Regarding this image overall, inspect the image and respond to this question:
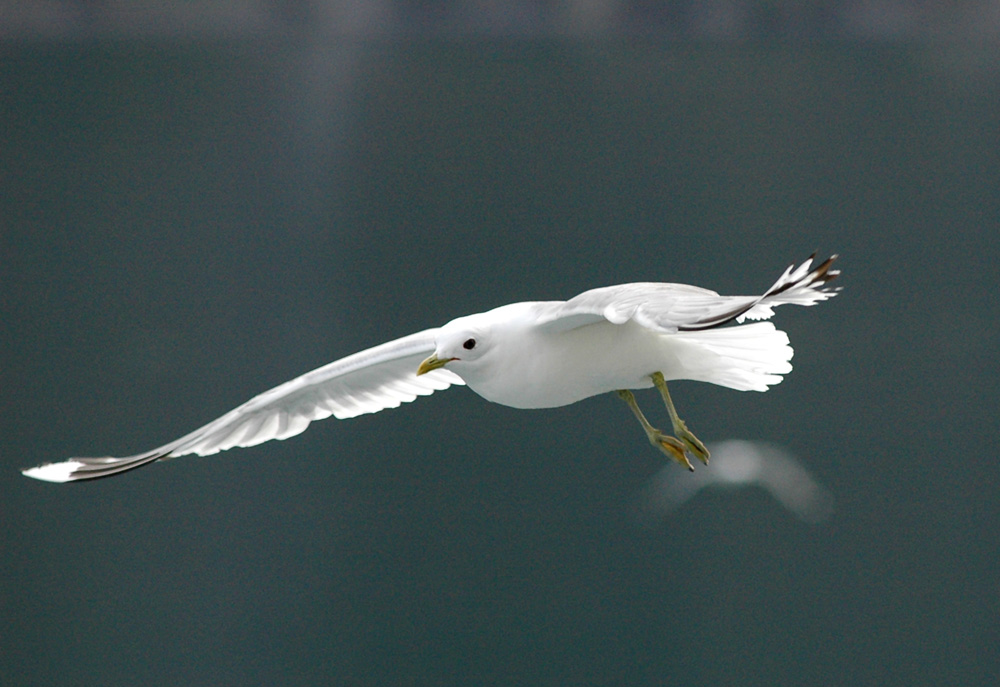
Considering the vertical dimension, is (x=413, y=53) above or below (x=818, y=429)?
above

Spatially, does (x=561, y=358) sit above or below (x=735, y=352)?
above

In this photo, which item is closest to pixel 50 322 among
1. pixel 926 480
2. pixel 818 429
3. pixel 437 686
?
pixel 437 686

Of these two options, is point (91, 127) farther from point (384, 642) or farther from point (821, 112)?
point (821, 112)

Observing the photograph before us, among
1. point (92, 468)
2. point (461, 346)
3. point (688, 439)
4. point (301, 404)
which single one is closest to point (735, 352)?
point (688, 439)

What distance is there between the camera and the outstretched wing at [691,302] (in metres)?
2.24

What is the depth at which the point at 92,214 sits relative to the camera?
290 inches

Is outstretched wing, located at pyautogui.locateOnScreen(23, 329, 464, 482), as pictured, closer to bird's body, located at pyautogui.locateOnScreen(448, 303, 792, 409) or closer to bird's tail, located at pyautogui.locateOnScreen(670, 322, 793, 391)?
bird's body, located at pyautogui.locateOnScreen(448, 303, 792, 409)

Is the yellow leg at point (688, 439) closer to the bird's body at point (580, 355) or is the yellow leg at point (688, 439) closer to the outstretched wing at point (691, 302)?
the bird's body at point (580, 355)

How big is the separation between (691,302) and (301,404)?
6.37 feet

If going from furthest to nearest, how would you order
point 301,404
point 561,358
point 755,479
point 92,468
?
point 755,479 < point 301,404 < point 92,468 < point 561,358

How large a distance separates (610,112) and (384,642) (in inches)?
135

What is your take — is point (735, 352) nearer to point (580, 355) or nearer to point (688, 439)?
point (688, 439)

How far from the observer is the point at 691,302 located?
2439 millimetres

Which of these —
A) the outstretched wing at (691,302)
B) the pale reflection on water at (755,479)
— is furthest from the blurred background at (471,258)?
the outstretched wing at (691,302)
